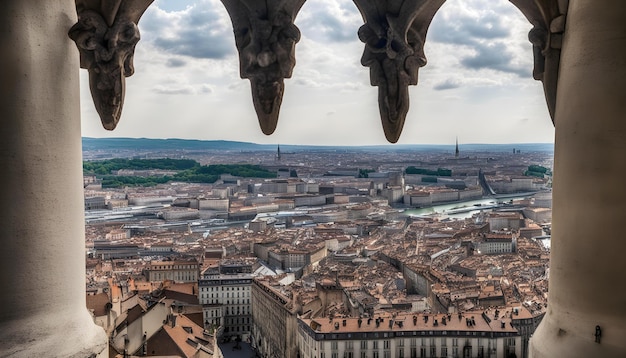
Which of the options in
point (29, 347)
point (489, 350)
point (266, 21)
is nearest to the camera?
point (29, 347)

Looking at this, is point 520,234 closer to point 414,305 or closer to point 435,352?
point 414,305

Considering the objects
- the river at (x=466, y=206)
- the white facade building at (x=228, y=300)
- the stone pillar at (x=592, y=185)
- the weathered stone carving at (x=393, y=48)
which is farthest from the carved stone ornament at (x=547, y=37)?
the river at (x=466, y=206)

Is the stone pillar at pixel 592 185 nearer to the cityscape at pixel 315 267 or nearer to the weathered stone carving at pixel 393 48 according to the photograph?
the weathered stone carving at pixel 393 48

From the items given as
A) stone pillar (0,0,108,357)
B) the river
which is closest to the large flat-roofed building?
stone pillar (0,0,108,357)

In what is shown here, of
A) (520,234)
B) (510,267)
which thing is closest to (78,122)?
(510,267)

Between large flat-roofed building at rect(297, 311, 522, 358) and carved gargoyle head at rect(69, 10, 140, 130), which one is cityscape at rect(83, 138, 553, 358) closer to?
large flat-roofed building at rect(297, 311, 522, 358)

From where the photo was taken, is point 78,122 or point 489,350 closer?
point 78,122
